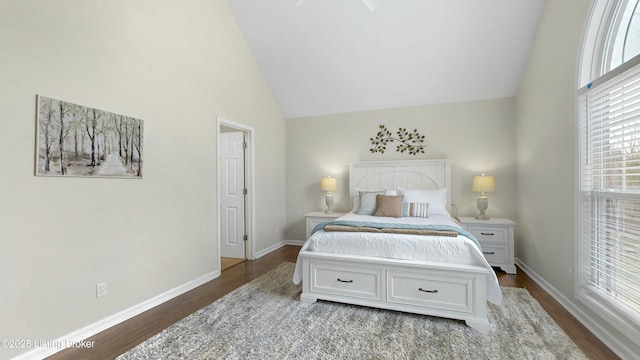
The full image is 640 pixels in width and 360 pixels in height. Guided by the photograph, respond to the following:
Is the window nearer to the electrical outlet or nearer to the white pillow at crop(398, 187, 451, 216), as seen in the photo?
the white pillow at crop(398, 187, 451, 216)

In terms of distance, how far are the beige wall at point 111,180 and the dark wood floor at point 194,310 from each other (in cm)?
17

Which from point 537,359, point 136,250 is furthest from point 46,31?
point 537,359

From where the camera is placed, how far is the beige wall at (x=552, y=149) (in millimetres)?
2424

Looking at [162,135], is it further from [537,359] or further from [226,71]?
[537,359]

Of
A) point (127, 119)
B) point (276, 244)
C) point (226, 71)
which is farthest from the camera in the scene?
point (276, 244)

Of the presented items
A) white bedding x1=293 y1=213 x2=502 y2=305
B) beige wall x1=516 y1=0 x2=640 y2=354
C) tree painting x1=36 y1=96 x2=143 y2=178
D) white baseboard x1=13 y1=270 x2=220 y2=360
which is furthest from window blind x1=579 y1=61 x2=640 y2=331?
tree painting x1=36 y1=96 x2=143 y2=178

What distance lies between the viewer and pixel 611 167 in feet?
6.68

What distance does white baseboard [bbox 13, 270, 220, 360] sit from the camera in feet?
6.03

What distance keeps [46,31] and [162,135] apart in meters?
1.08

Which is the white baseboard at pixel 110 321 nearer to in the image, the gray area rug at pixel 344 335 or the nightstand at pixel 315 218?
the gray area rug at pixel 344 335

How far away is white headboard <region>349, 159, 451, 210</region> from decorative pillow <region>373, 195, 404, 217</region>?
75cm

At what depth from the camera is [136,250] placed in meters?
2.48

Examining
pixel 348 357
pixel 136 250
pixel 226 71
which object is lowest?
pixel 348 357

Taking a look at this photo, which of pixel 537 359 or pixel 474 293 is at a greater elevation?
pixel 474 293
